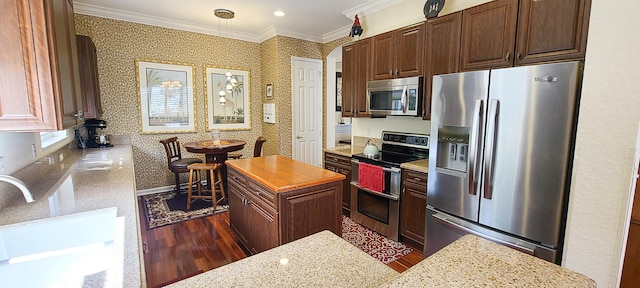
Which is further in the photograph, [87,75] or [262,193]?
[87,75]

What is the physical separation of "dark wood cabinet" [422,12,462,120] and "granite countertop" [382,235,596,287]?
211 centimetres

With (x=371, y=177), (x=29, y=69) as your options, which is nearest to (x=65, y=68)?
(x=29, y=69)

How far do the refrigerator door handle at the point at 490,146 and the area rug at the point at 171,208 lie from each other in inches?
120

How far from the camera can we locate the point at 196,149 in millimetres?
3662

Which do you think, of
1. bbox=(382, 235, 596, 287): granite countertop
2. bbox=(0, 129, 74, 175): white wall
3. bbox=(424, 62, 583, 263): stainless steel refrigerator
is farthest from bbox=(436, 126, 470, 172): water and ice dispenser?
bbox=(0, 129, 74, 175): white wall

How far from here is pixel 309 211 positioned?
214 cm

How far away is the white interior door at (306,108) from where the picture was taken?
4949mm

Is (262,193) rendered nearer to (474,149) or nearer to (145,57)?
(474,149)

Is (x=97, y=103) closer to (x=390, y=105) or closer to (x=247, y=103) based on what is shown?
(x=247, y=103)

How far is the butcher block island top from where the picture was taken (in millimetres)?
2037

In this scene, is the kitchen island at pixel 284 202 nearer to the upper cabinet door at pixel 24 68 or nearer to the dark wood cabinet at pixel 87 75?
the upper cabinet door at pixel 24 68

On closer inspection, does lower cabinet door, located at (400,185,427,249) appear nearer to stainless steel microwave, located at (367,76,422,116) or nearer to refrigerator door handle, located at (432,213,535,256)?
refrigerator door handle, located at (432,213,535,256)

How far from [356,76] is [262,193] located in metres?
2.00

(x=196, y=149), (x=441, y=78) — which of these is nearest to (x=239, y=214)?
(x=196, y=149)
